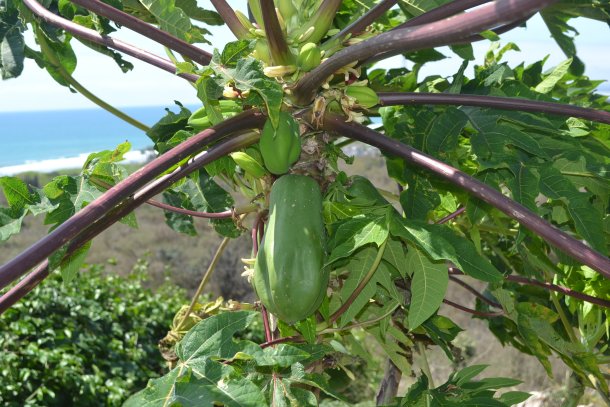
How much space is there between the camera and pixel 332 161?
1200mm

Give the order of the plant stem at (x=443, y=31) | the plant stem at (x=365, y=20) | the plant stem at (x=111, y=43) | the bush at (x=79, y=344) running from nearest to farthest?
the plant stem at (x=443, y=31) → the plant stem at (x=365, y=20) → the plant stem at (x=111, y=43) → the bush at (x=79, y=344)

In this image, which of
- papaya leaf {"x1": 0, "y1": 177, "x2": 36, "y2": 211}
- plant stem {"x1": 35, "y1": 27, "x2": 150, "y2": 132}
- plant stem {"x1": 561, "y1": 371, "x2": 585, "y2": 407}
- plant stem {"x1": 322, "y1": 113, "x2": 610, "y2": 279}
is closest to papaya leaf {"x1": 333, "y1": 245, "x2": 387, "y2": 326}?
plant stem {"x1": 322, "y1": 113, "x2": 610, "y2": 279}

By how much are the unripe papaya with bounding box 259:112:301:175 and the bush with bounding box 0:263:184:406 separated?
301 centimetres

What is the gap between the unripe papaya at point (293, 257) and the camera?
101 centimetres

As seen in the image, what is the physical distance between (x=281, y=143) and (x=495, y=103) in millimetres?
348

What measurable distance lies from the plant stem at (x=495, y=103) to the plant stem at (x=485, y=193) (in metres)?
0.09

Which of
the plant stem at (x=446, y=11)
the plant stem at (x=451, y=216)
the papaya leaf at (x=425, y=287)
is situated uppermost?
the plant stem at (x=446, y=11)

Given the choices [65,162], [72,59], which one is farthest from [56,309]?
[65,162]

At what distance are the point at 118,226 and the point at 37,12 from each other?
1301 cm

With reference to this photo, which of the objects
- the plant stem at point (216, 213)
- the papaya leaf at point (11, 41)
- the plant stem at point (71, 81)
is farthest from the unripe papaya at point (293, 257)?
the papaya leaf at point (11, 41)

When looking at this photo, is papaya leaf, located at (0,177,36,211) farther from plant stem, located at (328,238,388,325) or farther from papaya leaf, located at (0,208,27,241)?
plant stem, located at (328,238,388,325)

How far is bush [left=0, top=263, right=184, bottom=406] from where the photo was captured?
3725 mm

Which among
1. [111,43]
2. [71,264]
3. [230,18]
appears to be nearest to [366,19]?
[230,18]

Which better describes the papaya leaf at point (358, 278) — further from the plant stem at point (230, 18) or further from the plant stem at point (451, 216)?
the plant stem at point (230, 18)
